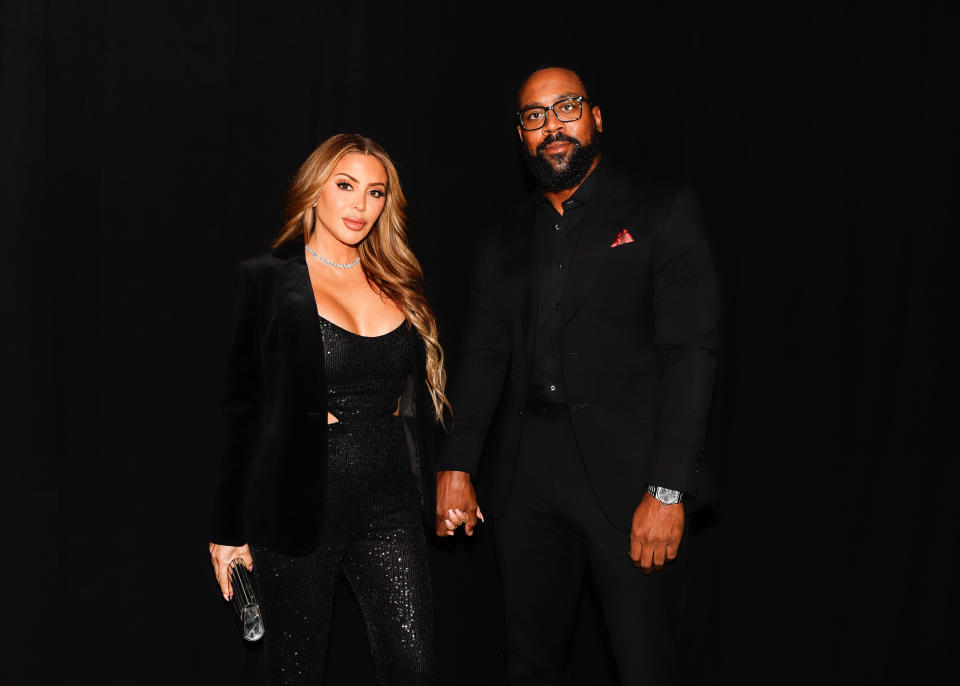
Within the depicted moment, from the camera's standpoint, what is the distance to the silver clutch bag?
2068 millimetres

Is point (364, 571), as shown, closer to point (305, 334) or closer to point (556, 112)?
point (305, 334)

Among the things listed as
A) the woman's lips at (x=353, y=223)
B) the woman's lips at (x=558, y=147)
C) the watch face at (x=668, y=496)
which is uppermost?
the woman's lips at (x=558, y=147)

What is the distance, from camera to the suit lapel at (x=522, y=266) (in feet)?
7.90

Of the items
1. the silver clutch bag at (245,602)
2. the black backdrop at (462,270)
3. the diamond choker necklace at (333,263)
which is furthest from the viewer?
the black backdrop at (462,270)

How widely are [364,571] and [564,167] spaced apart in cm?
125

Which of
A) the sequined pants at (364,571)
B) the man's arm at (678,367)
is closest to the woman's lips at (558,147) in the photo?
the man's arm at (678,367)

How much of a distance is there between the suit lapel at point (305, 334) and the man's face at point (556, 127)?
2.55ft

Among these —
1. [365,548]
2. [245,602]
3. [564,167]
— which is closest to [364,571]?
[365,548]

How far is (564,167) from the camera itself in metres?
2.37

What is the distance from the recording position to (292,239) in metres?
2.30

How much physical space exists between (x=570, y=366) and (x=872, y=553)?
1600 millimetres

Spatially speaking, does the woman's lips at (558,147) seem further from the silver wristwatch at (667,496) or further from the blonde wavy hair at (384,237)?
the silver wristwatch at (667,496)

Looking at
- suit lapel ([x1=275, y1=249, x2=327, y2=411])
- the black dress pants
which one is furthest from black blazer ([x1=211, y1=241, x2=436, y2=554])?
the black dress pants

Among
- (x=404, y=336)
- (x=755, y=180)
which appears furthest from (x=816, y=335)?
(x=404, y=336)
